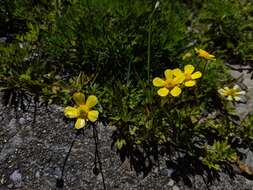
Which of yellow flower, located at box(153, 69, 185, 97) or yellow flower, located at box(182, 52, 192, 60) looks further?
yellow flower, located at box(182, 52, 192, 60)

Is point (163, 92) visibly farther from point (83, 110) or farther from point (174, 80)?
point (83, 110)

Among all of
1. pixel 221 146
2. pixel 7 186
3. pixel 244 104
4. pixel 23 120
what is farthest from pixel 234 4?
pixel 7 186

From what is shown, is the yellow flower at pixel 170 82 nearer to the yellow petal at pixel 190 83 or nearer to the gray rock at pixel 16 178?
the yellow petal at pixel 190 83

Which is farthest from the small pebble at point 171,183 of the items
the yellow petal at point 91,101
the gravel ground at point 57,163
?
the yellow petal at point 91,101

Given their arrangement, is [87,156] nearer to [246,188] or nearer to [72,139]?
[72,139]

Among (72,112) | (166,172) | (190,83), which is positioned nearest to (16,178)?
(72,112)

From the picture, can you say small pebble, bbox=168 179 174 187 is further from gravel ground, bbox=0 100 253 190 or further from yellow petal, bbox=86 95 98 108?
yellow petal, bbox=86 95 98 108

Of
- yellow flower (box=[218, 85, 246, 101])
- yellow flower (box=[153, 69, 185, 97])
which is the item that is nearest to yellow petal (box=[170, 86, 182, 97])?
yellow flower (box=[153, 69, 185, 97])

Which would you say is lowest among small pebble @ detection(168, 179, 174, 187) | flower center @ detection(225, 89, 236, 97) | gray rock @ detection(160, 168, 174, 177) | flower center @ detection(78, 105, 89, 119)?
small pebble @ detection(168, 179, 174, 187)
